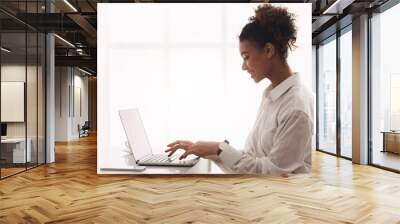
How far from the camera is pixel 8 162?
6.97 metres

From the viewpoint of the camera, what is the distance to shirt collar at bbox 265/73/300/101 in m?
3.03

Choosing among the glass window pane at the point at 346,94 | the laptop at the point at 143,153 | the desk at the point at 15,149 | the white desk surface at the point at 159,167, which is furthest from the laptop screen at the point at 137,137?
the glass window pane at the point at 346,94

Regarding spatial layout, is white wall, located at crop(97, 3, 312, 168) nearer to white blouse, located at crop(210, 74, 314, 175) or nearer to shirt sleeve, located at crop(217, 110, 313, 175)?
white blouse, located at crop(210, 74, 314, 175)

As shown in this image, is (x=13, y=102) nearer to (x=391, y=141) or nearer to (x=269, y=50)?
(x=269, y=50)

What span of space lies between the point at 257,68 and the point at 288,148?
638mm

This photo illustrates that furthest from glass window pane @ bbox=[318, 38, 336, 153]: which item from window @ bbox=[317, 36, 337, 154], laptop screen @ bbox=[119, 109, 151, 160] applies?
laptop screen @ bbox=[119, 109, 151, 160]

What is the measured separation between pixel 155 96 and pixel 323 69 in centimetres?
794

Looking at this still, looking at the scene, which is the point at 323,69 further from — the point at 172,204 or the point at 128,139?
the point at 128,139

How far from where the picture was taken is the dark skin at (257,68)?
3.00 meters

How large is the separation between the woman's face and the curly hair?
0.14ft

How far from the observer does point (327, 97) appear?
407 inches

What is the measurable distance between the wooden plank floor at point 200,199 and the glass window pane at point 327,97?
3041mm

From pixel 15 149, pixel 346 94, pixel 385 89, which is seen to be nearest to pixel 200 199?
pixel 15 149

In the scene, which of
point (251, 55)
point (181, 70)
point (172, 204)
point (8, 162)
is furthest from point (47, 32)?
point (251, 55)
